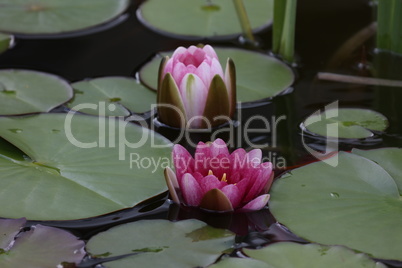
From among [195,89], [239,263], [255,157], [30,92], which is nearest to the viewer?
[239,263]

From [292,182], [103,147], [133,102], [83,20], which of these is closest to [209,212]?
[292,182]

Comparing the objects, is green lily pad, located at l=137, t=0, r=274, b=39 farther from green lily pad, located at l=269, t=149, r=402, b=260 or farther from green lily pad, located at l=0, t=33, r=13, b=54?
green lily pad, located at l=269, t=149, r=402, b=260

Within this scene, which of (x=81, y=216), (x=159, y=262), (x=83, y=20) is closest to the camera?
(x=159, y=262)

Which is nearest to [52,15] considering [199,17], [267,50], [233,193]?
[199,17]

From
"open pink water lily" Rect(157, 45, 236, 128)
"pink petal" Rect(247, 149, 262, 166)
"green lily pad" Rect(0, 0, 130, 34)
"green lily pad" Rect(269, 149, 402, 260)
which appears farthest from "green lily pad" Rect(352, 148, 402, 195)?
"green lily pad" Rect(0, 0, 130, 34)

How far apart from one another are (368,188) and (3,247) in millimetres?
914

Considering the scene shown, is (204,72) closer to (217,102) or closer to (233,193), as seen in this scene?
(217,102)

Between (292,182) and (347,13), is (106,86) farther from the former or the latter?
(347,13)

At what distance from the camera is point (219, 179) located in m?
1.57

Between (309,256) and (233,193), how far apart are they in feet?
0.81

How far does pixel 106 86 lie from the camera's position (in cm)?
210

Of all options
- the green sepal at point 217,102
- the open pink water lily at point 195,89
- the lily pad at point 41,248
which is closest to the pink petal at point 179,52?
the open pink water lily at point 195,89

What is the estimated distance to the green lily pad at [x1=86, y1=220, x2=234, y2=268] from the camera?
1358mm

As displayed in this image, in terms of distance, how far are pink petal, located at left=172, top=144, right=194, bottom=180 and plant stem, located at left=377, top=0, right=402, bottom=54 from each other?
3.65 feet
